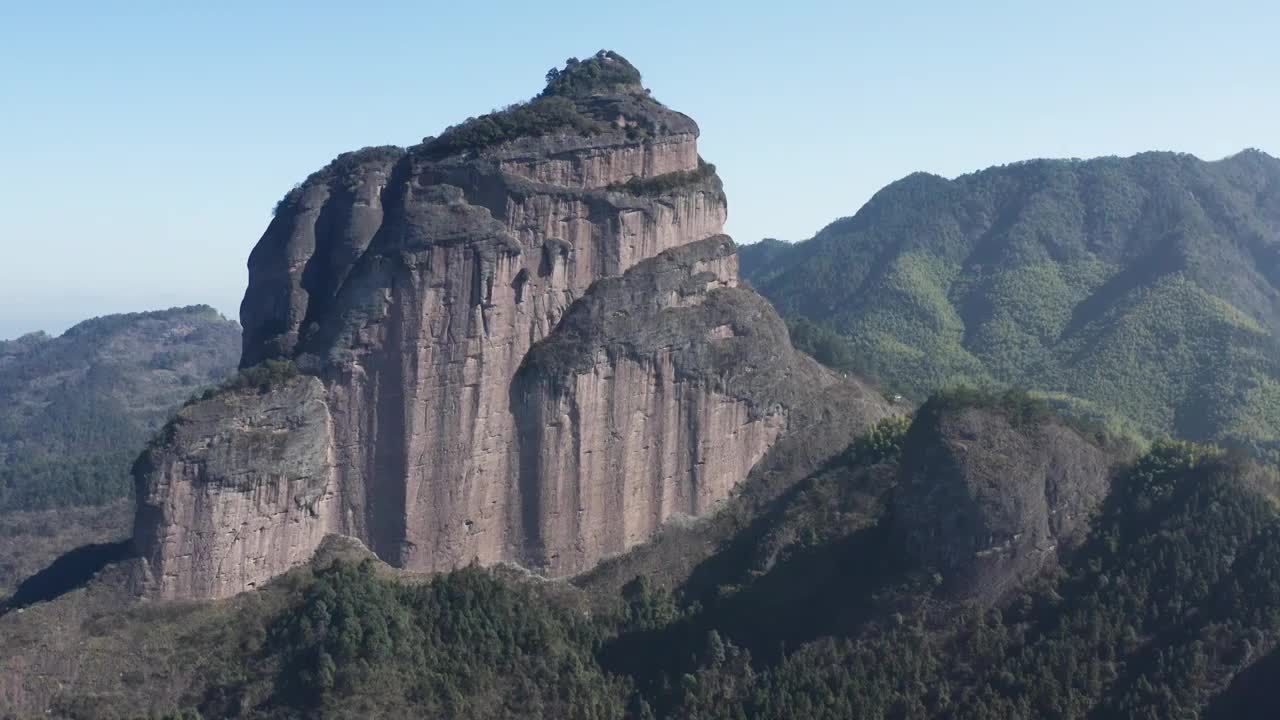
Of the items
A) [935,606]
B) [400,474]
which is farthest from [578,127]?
[935,606]

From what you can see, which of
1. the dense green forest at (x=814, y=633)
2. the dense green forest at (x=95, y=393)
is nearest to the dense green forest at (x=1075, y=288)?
the dense green forest at (x=814, y=633)

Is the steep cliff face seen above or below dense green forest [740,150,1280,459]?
below

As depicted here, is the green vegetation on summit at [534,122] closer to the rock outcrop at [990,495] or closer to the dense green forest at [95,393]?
the rock outcrop at [990,495]

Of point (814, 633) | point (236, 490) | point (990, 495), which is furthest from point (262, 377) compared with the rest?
point (990, 495)

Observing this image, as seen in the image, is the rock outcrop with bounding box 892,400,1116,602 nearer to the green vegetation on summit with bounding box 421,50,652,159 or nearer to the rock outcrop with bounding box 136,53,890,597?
the rock outcrop with bounding box 136,53,890,597

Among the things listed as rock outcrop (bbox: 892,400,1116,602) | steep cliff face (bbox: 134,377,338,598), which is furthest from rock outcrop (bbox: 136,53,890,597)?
rock outcrop (bbox: 892,400,1116,602)

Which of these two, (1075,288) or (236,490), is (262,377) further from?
(1075,288)
